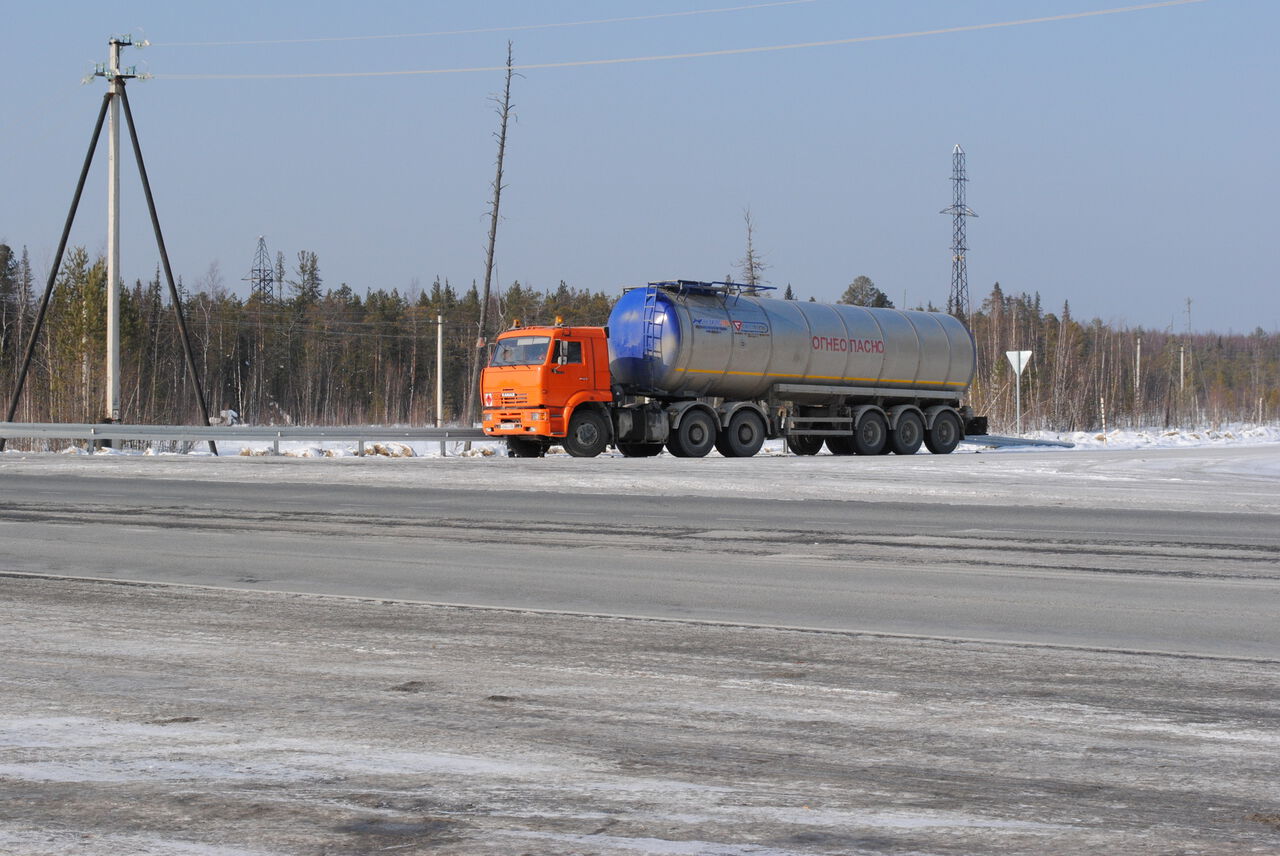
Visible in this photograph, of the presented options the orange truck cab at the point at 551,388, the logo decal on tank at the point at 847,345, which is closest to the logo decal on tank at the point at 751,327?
the logo decal on tank at the point at 847,345

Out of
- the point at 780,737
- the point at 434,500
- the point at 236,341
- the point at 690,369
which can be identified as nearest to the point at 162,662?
the point at 780,737

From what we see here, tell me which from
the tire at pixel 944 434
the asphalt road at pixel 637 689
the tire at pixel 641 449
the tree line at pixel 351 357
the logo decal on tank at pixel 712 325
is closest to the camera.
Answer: the asphalt road at pixel 637 689

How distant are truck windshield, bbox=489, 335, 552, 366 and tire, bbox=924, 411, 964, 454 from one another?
12287 mm

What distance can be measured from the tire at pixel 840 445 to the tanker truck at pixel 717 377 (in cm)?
4

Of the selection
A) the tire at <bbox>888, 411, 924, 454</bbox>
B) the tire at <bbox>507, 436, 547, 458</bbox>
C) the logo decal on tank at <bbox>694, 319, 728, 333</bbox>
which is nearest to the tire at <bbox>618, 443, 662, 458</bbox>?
the tire at <bbox>507, 436, 547, 458</bbox>

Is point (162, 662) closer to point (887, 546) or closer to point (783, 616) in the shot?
point (783, 616)

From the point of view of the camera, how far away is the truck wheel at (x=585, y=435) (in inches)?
1145

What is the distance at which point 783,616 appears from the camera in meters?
8.36

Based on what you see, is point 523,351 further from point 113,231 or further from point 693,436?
point 113,231

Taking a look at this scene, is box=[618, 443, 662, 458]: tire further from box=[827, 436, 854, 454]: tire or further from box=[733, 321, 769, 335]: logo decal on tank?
box=[827, 436, 854, 454]: tire

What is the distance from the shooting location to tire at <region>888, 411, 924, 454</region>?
35250 mm

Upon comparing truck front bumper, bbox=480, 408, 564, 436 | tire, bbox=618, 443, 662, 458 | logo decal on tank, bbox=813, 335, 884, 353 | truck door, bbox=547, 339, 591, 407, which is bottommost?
tire, bbox=618, 443, 662, 458

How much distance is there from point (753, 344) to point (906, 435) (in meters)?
6.45

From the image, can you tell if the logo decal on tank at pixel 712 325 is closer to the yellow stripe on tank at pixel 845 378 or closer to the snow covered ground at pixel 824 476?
the yellow stripe on tank at pixel 845 378
